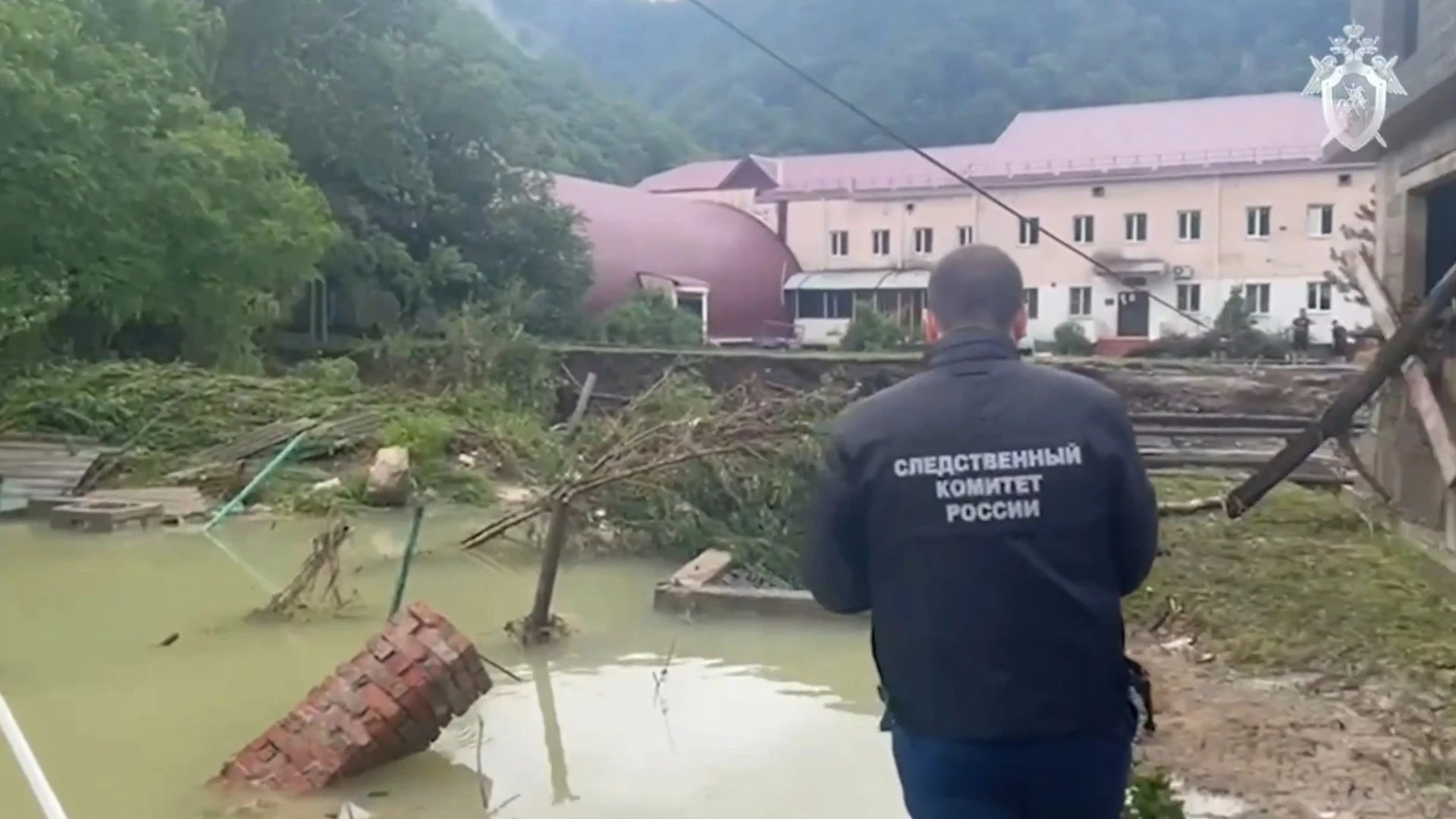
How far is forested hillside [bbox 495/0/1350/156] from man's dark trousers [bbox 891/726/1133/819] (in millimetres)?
41448

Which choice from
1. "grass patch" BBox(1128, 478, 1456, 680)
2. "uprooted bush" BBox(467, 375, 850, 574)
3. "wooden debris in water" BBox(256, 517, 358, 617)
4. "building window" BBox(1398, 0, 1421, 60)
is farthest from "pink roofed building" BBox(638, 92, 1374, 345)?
"wooden debris in water" BBox(256, 517, 358, 617)

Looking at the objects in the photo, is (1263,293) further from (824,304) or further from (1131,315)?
(824,304)

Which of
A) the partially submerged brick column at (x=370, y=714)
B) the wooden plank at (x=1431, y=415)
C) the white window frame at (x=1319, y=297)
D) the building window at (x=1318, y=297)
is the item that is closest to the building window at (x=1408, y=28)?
the wooden plank at (x=1431, y=415)

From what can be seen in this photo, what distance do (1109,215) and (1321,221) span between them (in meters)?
4.86

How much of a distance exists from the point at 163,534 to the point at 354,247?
46.2ft

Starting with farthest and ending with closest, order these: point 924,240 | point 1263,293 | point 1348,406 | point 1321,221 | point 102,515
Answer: point 924,240 → point 1263,293 → point 1321,221 → point 102,515 → point 1348,406

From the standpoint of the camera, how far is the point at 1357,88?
32.1 feet

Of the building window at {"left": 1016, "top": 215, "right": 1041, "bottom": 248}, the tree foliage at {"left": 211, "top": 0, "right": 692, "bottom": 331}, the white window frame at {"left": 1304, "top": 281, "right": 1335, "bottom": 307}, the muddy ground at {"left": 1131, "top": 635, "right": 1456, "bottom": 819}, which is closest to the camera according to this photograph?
the muddy ground at {"left": 1131, "top": 635, "right": 1456, "bottom": 819}

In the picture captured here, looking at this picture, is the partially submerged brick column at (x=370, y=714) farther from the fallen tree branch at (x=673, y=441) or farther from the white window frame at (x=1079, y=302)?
the white window frame at (x=1079, y=302)

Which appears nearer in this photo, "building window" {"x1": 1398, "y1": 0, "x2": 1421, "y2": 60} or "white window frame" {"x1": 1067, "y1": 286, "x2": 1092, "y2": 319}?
"building window" {"x1": 1398, "y1": 0, "x2": 1421, "y2": 60}

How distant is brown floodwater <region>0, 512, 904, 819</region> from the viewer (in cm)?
566

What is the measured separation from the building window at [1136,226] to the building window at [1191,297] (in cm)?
152

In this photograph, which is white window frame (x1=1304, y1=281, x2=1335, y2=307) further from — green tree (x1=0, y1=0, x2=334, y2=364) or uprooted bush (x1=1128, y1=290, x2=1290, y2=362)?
green tree (x1=0, y1=0, x2=334, y2=364)

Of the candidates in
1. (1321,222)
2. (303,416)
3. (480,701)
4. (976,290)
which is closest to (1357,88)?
(480,701)
